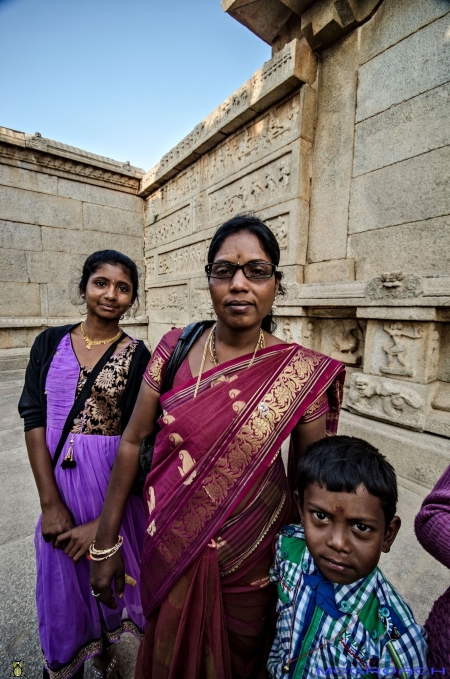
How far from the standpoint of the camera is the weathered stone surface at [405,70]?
2.32 metres

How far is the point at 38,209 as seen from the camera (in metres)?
5.69

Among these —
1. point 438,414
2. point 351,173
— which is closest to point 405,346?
point 438,414

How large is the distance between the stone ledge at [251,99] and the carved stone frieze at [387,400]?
3189 millimetres

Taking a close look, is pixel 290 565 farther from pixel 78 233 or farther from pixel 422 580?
pixel 78 233

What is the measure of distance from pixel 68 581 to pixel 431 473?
2.40m

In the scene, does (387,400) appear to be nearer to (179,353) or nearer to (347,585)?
(347,585)

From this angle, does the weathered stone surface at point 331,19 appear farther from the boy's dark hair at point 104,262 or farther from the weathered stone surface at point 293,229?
the boy's dark hair at point 104,262

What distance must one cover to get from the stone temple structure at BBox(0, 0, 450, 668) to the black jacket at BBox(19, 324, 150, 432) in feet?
1.91

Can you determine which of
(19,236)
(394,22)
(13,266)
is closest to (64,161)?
(19,236)

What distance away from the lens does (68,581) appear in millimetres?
1143

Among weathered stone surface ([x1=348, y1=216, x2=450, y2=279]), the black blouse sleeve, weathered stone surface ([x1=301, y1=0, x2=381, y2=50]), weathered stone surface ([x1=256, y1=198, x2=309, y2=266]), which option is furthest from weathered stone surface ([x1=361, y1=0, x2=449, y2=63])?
the black blouse sleeve

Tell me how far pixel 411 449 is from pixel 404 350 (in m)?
0.78

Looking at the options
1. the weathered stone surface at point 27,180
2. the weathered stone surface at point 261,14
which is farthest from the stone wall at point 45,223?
the weathered stone surface at point 261,14

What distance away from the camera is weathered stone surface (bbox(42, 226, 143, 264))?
587 centimetres
